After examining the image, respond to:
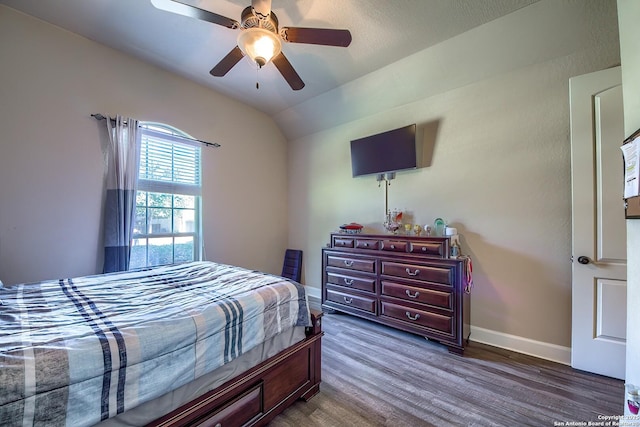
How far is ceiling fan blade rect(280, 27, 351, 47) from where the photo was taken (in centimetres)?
167

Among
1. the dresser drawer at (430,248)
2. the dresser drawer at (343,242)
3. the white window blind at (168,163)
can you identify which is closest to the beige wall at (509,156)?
the dresser drawer at (430,248)

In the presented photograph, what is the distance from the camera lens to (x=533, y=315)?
2.34 metres

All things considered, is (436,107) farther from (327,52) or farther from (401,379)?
(401,379)

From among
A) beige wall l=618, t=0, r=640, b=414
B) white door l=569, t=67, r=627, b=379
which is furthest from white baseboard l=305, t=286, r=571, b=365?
beige wall l=618, t=0, r=640, b=414

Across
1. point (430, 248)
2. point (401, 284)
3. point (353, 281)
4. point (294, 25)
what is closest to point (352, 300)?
point (353, 281)

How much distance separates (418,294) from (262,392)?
5.76ft

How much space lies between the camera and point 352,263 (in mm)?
3078

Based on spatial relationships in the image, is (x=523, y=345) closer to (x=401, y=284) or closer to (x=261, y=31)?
(x=401, y=284)

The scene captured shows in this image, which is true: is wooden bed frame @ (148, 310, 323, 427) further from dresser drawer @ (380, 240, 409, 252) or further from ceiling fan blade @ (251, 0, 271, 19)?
ceiling fan blade @ (251, 0, 271, 19)

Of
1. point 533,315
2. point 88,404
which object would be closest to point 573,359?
point 533,315

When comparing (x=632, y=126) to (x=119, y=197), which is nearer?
(x=632, y=126)

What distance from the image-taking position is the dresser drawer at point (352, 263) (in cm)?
Result: 292

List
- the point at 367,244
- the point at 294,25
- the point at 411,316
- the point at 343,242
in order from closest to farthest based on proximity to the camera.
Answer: the point at 294,25 → the point at 411,316 → the point at 367,244 → the point at 343,242

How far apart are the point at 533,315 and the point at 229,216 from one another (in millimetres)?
3727
